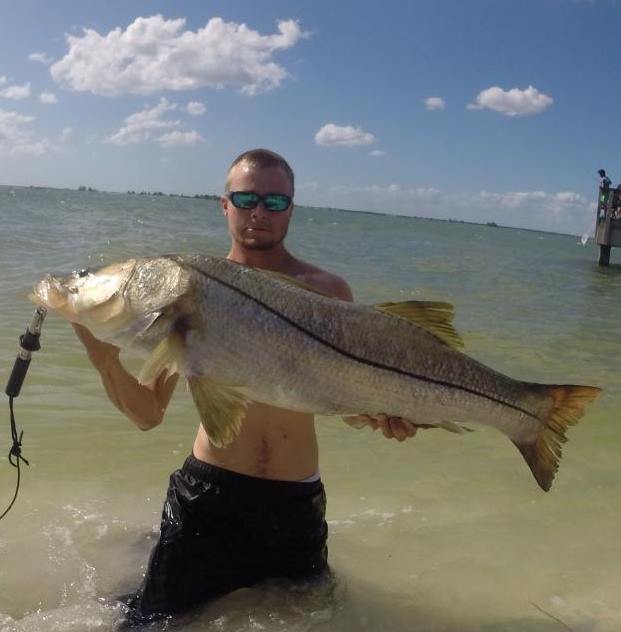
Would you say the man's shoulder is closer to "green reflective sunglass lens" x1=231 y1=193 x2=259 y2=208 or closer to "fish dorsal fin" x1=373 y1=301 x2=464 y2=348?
"green reflective sunglass lens" x1=231 y1=193 x2=259 y2=208

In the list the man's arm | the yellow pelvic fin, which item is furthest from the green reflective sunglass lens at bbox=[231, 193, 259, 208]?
the yellow pelvic fin

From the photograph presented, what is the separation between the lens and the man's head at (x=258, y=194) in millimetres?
3475

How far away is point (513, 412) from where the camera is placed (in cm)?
285

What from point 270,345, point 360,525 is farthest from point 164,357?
point 360,525

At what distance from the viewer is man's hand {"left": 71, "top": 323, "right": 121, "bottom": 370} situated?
10.4 ft

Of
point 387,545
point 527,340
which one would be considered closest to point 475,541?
point 387,545

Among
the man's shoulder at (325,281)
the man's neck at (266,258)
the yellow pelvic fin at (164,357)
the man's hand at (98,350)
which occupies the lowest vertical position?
the man's hand at (98,350)

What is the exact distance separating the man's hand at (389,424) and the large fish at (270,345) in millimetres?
55

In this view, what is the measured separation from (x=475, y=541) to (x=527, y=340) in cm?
786

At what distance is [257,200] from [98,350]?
1076 mm

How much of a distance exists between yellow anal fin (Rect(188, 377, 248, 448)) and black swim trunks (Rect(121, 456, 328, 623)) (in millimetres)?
821

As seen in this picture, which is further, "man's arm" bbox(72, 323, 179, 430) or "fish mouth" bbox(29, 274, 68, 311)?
"man's arm" bbox(72, 323, 179, 430)

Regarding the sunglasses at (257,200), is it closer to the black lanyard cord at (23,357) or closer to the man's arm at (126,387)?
the man's arm at (126,387)

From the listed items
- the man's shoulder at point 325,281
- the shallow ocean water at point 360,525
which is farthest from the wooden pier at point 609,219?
the man's shoulder at point 325,281
